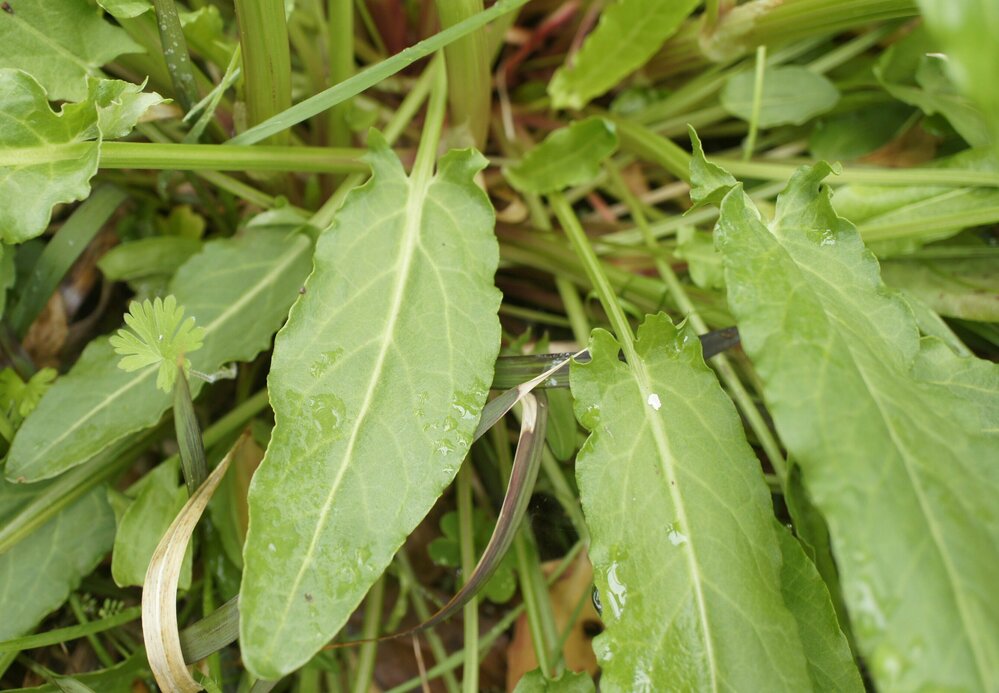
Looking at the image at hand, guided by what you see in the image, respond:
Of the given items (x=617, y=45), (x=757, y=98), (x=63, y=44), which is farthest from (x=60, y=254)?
(x=757, y=98)

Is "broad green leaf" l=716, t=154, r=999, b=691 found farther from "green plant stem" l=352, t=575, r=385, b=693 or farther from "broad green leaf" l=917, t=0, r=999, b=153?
A: "green plant stem" l=352, t=575, r=385, b=693

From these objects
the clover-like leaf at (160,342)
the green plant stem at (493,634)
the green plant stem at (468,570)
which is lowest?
the green plant stem at (493,634)

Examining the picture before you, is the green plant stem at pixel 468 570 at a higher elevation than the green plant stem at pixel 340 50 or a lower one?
lower

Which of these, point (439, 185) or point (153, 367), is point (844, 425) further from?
point (153, 367)

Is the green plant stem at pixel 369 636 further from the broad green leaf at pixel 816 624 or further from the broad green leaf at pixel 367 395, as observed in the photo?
the broad green leaf at pixel 816 624

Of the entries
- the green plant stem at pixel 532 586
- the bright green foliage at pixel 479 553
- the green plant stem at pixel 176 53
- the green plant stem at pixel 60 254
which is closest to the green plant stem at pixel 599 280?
the green plant stem at pixel 532 586

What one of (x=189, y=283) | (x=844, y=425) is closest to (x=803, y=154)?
(x=844, y=425)

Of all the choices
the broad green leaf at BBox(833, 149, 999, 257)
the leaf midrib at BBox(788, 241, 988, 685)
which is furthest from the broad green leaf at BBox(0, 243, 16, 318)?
the broad green leaf at BBox(833, 149, 999, 257)

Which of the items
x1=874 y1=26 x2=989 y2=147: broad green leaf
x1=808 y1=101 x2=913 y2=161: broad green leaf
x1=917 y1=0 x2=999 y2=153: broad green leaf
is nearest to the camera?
x1=917 y1=0 x2=999 y2=153: broad green leaf
